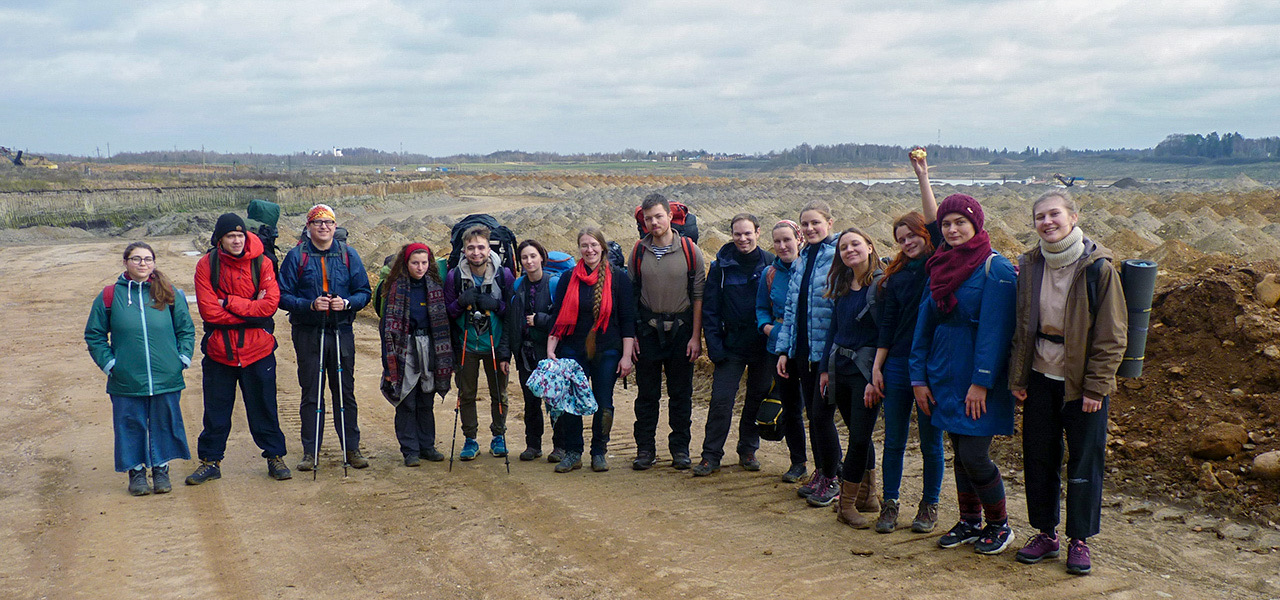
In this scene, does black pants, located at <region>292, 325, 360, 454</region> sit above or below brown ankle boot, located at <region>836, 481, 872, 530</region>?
above

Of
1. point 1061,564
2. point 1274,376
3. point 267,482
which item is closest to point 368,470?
point 267,482

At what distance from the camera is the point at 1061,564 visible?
459 centimetres

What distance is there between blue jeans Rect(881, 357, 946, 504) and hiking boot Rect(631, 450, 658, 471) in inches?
77.4

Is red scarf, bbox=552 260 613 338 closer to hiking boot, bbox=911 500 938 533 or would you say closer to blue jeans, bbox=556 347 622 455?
blue jeans, bbox=556 347 622 455

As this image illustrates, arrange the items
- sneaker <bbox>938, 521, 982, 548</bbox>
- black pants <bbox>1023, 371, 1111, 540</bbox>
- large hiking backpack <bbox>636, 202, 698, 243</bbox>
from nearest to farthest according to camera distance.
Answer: black pants <bbox>1023, 371, 1111, 540</bbox> < sneaker <bbox>938, 521, 982, 548</bbox> < large hiking backpack <bbox>636, 202, 698, 243</bbox>

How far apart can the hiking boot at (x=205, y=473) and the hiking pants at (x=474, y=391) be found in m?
1.75

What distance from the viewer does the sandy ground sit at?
451 centimetres

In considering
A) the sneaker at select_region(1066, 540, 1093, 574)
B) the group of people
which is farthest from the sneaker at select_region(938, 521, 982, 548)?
the sneaker at select_region(1066, 540, 1093, 574)

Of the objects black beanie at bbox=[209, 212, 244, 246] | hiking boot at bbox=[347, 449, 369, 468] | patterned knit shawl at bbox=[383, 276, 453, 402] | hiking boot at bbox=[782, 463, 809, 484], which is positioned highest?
black beanie at bbox=[209, 212, 244, 246]

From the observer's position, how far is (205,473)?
6324mm

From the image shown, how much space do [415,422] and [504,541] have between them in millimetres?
1919

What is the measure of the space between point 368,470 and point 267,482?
0.69 meters

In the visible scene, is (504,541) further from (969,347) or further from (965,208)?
(965,208)

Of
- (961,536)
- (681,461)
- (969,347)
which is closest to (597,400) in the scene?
(681,461)
